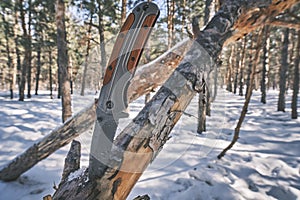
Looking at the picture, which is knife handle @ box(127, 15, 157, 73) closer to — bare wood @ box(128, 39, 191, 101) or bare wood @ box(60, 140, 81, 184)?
bare wood @ box(60, 140, 81, 184)

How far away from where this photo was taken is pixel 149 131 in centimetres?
112

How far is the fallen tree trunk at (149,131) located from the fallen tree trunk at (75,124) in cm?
123

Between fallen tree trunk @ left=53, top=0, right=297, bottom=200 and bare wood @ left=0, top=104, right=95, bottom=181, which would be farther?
bare wood @ left=0, top=104, right=95, bottom=181

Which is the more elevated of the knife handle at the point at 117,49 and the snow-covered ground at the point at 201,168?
the knife handle at the point at 117,49

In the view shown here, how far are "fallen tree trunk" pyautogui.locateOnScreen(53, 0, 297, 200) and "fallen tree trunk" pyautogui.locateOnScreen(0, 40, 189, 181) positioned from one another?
4.03 ft

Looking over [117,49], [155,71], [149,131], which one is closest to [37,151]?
[155,71]

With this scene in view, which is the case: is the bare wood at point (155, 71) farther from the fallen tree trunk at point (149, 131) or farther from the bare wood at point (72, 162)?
the fallen tree trunk at point (149, 131)

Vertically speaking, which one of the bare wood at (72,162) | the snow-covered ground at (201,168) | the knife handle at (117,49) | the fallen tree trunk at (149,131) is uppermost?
the knife handle at (117,49)

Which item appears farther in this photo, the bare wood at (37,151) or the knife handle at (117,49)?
the bare wood at (37,151)

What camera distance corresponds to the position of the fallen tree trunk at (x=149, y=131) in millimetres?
1119

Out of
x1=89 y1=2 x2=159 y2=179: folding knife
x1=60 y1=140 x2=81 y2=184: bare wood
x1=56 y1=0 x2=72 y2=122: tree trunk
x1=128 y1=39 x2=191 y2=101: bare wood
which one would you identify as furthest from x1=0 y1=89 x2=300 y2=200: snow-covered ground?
x1=56 y1=0 x2=72 y2=122: tree trunk

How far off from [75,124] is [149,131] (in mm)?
2068

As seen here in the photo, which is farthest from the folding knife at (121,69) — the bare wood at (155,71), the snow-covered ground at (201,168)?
the bare wood at (155,71)

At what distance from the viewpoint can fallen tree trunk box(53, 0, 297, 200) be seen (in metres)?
1.12
